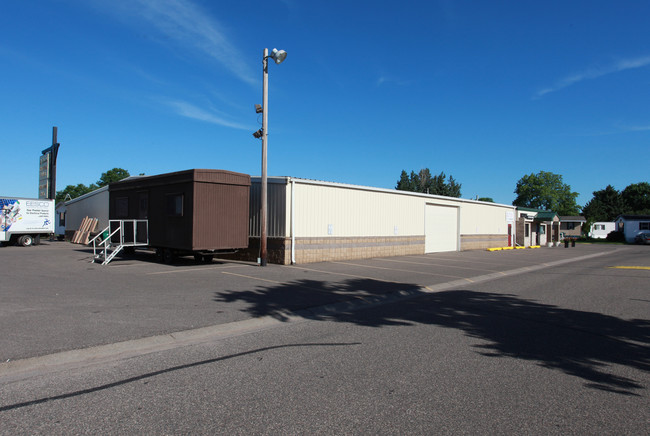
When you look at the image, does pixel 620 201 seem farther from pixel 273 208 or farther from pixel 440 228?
pixel 273 208

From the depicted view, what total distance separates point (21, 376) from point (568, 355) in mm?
6443

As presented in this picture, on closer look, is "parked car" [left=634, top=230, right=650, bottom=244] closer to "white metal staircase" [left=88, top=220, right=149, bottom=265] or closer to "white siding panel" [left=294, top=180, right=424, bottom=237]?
"white siding panel" [left=294, top=180, right=424, bottom=237]

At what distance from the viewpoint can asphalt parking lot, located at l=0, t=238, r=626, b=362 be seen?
6.15 m

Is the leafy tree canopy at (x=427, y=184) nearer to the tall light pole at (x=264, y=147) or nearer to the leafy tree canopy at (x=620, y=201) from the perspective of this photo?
the leafy tree canopy at (x=620, y=201)

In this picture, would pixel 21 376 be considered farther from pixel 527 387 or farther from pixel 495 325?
pixel 495 325

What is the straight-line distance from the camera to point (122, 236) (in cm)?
1655

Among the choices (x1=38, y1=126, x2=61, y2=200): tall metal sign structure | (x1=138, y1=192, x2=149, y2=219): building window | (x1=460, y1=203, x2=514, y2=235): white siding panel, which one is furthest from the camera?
(x1=38, y1=126, x2=61, y2=200): tall metal sign structure

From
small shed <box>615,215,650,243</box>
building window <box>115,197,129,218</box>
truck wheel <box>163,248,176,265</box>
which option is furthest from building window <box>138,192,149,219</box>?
small shed <box>615,215,650,243</box>

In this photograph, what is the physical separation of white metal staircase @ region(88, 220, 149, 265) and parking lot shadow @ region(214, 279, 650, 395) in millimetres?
8693

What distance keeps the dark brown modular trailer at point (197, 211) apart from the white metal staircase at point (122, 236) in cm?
69

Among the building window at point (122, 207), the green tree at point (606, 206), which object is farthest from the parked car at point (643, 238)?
the building window at point (122, 207)

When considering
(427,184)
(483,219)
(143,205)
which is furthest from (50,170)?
(427,184)

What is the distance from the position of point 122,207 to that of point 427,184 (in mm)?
63772

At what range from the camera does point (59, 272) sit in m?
13.0
